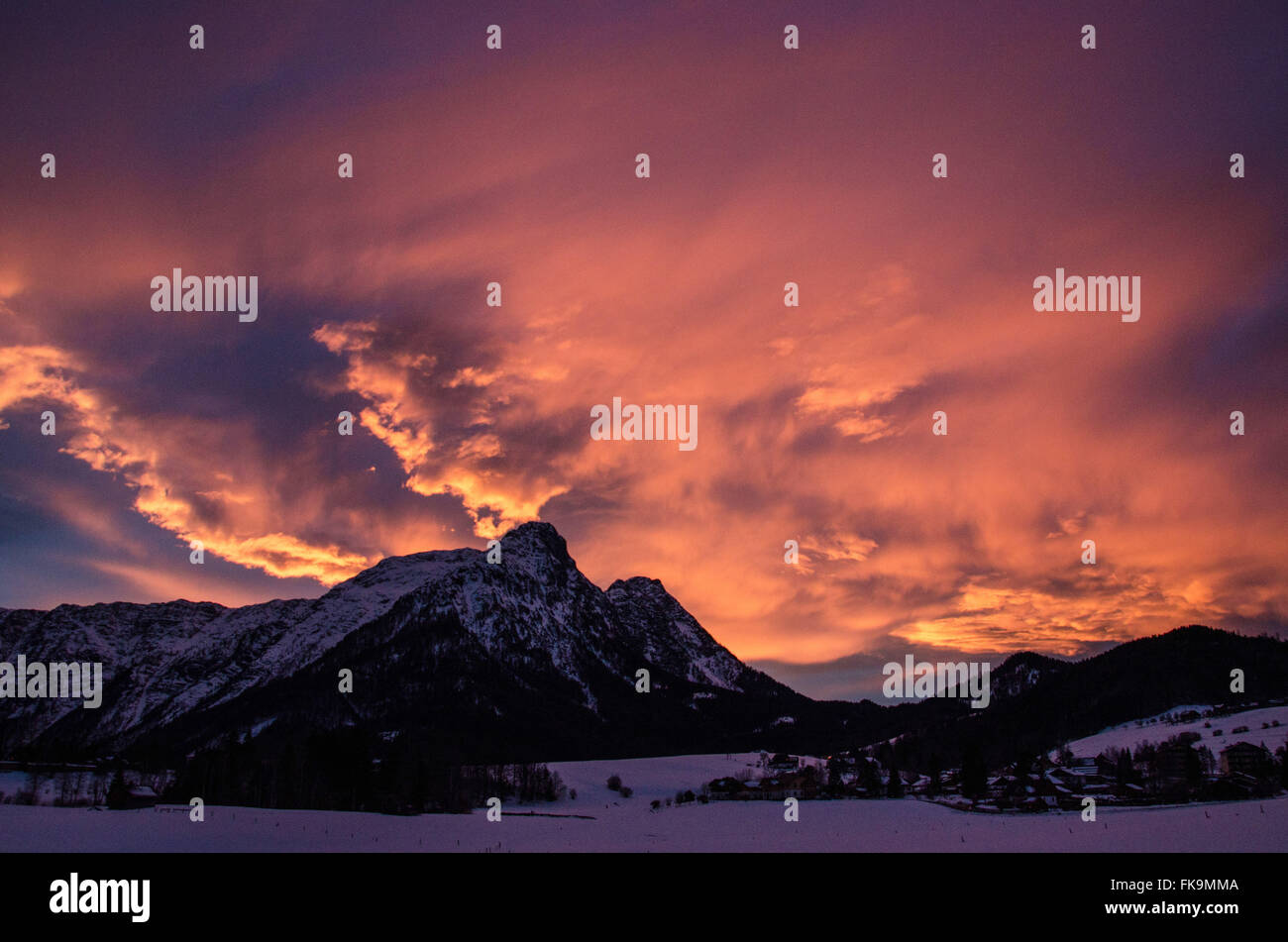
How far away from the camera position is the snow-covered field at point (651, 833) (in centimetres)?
6794

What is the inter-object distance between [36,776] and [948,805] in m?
170

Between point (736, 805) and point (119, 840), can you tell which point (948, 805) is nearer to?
point (736, 805)

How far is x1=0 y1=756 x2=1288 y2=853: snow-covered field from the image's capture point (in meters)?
67.9

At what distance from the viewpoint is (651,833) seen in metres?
114

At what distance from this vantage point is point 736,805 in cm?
18338

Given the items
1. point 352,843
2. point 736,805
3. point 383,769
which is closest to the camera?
point 352,843
